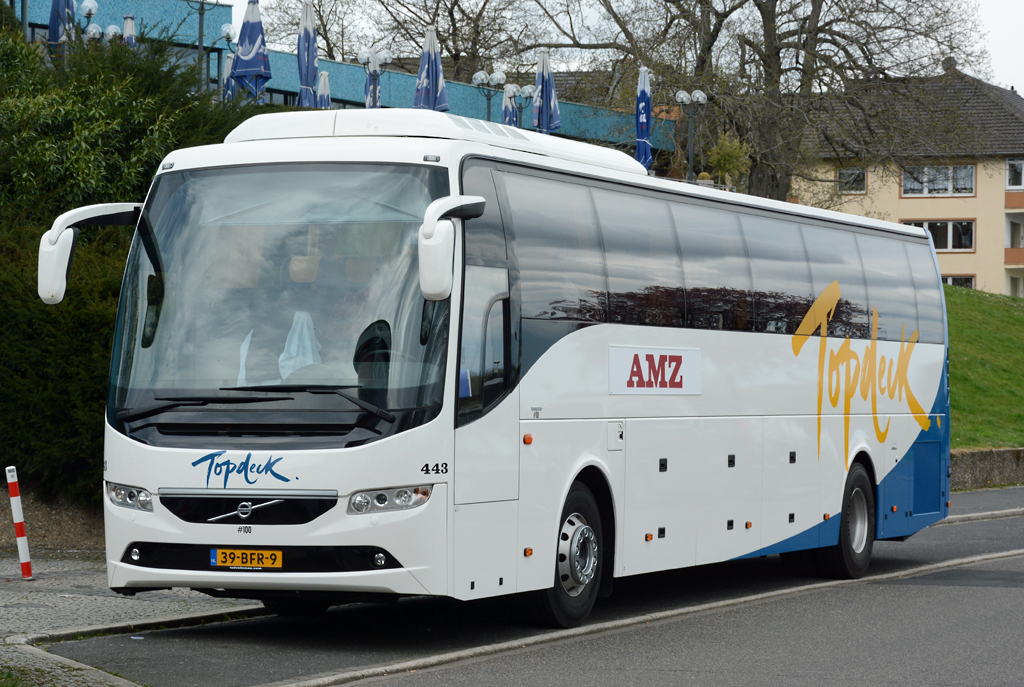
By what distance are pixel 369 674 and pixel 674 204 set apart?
18.5ft

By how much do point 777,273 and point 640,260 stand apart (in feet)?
8.91

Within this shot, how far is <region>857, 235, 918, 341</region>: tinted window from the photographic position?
15930mm

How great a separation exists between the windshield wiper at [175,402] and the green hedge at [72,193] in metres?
5.11

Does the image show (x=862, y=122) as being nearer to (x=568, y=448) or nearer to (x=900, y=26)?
(x=900, y=26)

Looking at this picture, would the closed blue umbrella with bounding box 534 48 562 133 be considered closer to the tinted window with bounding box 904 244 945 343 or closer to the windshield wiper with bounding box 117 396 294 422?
the tinted window with bounding box 904 244 945 343

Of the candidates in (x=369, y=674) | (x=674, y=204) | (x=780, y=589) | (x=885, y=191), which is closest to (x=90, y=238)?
(x=674, y=204)

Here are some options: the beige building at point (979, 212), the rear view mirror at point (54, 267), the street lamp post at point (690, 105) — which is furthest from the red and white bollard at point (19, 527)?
the beige building at point (979, 212)

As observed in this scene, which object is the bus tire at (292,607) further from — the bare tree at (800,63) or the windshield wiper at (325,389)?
the bare tree at (800,63)

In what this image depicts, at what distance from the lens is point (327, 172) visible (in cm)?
965

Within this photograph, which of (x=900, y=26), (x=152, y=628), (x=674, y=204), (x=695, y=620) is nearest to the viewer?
(x=152, y=628)

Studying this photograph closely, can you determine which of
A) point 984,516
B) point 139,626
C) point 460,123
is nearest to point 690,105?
point 984,516

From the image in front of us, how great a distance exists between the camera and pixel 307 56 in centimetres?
2730

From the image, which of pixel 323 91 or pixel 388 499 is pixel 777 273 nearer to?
pixel 388 499

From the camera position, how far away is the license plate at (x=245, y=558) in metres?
8.93
